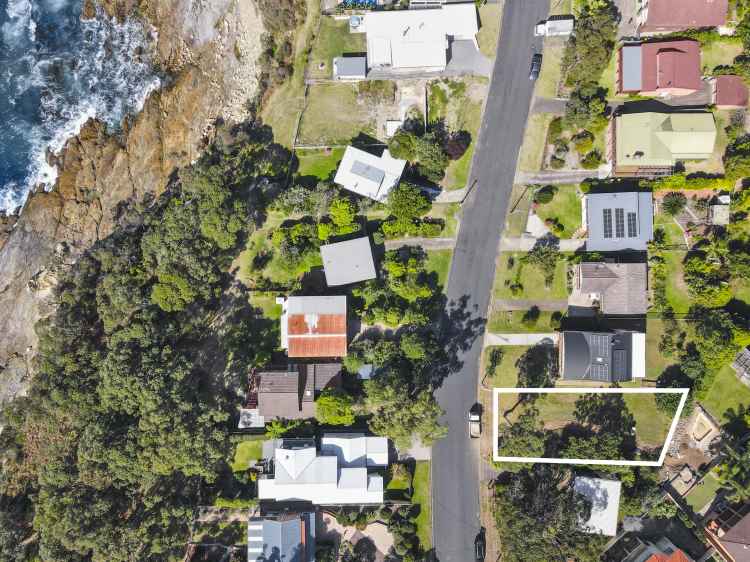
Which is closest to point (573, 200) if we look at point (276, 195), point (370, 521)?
point (276, 195)

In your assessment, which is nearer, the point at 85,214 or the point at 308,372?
the point at 308,372

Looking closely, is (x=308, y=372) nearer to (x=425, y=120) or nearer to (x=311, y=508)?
(x=311, y=508)

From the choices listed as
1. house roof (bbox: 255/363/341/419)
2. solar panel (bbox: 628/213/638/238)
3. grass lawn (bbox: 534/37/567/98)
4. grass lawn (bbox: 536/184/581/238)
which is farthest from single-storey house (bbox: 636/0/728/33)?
house roof (bbox: 255/363/341/419)

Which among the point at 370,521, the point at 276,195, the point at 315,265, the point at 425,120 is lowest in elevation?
the point at 370,521

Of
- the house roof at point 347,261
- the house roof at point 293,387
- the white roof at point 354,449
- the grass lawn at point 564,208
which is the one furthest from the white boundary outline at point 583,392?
the house roof at point 347,261

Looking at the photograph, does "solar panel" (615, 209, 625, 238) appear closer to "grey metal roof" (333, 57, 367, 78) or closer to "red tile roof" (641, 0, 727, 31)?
"red tile roof" (641, 0, 727, 31)
